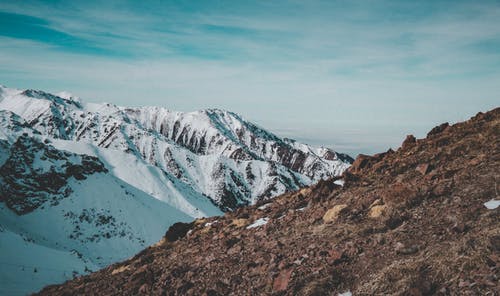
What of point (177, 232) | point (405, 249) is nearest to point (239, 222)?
point (177, 232)

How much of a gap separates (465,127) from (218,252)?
1126 cm

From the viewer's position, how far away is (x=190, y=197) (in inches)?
4114

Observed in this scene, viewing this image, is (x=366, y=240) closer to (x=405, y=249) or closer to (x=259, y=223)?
(x=405, y=249)

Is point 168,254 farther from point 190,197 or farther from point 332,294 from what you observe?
point 190,197


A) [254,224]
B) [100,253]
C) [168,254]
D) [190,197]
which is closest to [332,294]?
[254,224]

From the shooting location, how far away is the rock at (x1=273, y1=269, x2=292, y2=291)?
7.73 m

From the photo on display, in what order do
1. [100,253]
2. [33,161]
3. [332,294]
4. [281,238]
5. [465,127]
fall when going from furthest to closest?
[33,161] → [100,253] → [465,127] → [281,238] → [332,294]

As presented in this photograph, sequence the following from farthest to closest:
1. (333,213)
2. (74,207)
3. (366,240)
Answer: (74,207) < (333,213) < (366,240)

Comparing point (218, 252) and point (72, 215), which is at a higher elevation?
point (218, 252)

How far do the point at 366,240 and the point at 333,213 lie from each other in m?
2.33

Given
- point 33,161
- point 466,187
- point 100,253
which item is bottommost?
point 100,253

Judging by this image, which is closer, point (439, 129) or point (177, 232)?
point (439, 129)

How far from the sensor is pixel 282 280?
791 centimetres

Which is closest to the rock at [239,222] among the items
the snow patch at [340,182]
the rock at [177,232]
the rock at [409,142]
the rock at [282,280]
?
the rock at [177,232]
